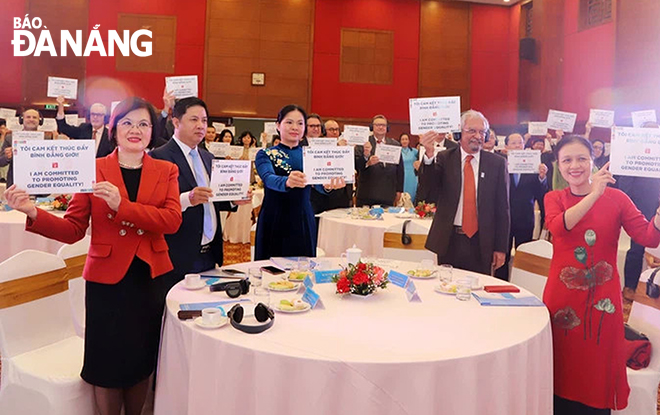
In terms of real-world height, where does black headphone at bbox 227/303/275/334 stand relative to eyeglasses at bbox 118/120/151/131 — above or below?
below

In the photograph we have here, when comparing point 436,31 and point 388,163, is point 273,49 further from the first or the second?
point 388,163

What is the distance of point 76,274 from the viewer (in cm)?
267

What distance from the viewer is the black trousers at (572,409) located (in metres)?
2.12

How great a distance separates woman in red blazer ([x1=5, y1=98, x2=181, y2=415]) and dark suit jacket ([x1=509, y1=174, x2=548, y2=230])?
11.1 ft

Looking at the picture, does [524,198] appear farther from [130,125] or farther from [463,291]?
[130,125]

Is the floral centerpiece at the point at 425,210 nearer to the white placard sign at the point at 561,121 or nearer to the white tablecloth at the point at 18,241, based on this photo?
the white placard sign at the point at 561,121

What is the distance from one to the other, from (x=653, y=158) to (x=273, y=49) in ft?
33.3

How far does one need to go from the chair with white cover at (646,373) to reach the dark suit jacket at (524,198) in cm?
227

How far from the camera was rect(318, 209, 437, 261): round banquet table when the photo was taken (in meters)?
3.52

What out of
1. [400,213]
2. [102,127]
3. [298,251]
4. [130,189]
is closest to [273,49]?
[102,127]

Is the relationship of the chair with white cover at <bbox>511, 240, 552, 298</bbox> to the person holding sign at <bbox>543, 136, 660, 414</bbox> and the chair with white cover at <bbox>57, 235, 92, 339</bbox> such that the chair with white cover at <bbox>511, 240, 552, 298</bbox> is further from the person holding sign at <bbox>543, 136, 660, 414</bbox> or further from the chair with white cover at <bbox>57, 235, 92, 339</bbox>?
the chair with white cover at <bbox>57, 235, 92, 339</bbox>

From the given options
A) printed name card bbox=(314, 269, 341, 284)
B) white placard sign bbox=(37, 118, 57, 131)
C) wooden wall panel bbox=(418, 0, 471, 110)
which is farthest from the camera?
wooden wall panel bbox=(418, 0, 471, 110)

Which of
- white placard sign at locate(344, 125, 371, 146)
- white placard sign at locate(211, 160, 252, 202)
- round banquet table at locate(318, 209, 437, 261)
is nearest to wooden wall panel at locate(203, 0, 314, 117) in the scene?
white placard sign at locate(344, 125, 371, 146)

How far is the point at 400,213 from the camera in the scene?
514 centimetres
